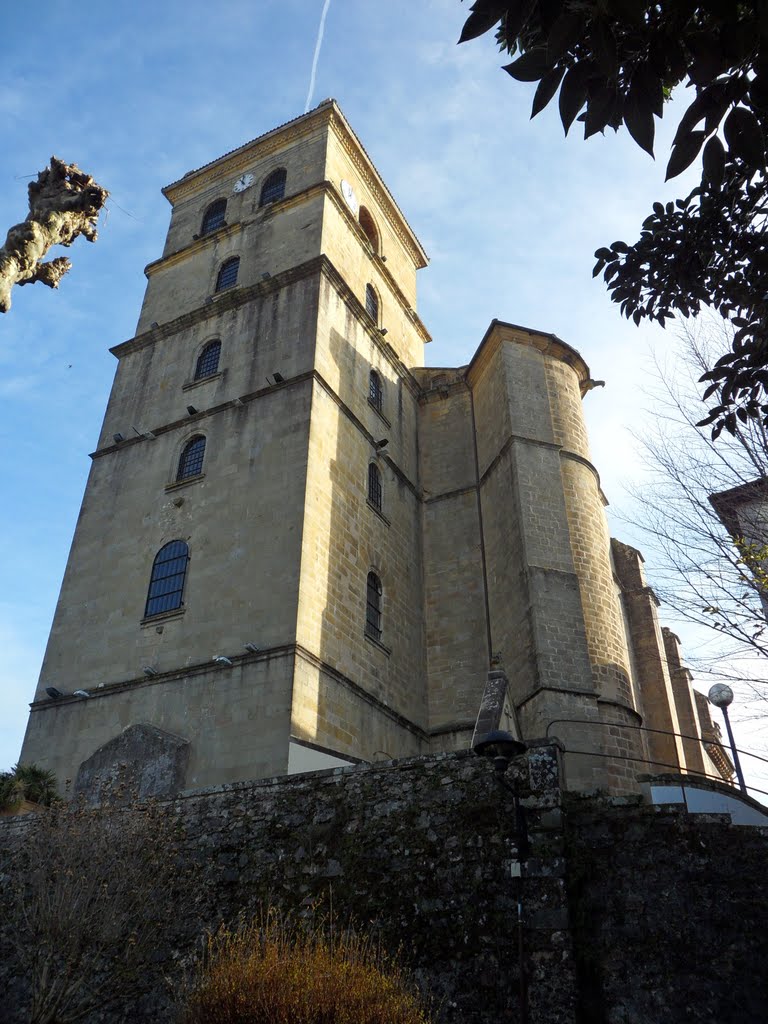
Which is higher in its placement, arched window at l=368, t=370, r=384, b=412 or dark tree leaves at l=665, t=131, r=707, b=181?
arched window at l=368, t=370, r=384, b=412

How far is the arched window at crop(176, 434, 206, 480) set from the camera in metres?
19.8

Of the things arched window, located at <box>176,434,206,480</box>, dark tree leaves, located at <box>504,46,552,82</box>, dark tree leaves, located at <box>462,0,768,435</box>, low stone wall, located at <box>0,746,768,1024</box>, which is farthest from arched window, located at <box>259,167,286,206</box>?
dark tree leaves, located at <box>504,46,552,82</box>

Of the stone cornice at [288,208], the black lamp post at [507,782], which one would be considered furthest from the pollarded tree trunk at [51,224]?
the stone cornice at [288,208]

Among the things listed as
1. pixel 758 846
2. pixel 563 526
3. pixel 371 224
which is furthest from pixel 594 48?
pixel 371 224

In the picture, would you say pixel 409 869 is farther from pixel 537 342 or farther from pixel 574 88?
pixel 537 342

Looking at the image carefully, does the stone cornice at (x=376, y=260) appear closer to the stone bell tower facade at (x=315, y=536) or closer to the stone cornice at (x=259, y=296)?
the stone bell tower facade at (x=315, y=536)

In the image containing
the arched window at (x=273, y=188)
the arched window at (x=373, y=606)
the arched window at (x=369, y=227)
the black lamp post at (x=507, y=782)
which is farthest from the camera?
the arched window at (x=369, y=227)

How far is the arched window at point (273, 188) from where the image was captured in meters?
25.3

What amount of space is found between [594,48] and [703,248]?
3.74m

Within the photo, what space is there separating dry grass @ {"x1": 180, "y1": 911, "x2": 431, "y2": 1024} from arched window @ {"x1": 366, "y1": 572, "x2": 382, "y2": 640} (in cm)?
1105

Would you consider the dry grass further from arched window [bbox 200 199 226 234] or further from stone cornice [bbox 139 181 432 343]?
arched window [bbox 200 199 226 234]

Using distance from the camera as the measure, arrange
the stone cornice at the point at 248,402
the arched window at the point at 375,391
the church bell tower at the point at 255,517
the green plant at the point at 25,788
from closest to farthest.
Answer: the green plant at the point at 25,788 < the church bell tower at the point at 255,517 < the stone cornice at the point at 248,402 < the arched window at the point at 375,391

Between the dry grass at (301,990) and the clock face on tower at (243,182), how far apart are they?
2370cm

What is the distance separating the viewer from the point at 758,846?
7.30 m
